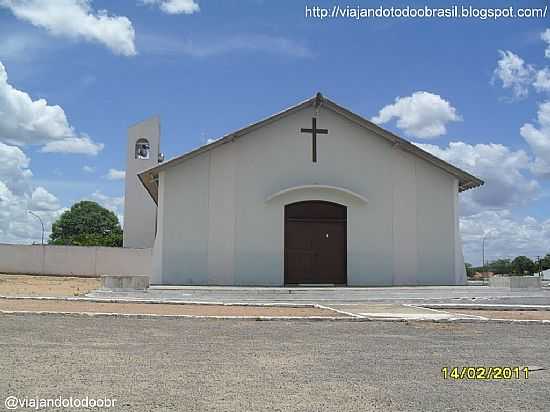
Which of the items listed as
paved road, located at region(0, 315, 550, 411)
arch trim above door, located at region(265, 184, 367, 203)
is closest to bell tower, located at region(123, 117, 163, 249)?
arch trim above door, located at region(265, 184, 367, 203)

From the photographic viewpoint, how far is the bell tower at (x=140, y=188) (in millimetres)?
39062

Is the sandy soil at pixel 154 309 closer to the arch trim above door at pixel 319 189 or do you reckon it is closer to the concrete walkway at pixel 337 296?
the concrete walkway at pixel 337 296

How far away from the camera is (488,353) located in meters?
8.17

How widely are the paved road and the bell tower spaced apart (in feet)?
94.2

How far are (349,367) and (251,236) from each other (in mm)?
13951

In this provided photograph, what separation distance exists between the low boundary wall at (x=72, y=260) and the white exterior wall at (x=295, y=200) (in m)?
14.2

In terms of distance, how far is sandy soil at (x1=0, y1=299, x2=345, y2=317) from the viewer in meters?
12.5

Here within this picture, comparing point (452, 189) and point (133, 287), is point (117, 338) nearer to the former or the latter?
point (133, 287)

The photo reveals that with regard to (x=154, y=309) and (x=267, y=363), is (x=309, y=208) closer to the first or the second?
(x=154, y=309)

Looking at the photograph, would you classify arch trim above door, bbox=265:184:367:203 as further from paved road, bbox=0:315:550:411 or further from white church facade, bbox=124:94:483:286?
paved road, bbox=0:315:550:411

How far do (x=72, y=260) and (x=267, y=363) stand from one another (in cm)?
3059

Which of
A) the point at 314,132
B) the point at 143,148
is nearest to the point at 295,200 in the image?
the point at 314,132

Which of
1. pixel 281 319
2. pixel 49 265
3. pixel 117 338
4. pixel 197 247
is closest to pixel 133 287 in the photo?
pixel 197 247

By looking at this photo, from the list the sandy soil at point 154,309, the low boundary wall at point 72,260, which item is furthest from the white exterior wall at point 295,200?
the low boundary wall at point 72,260
